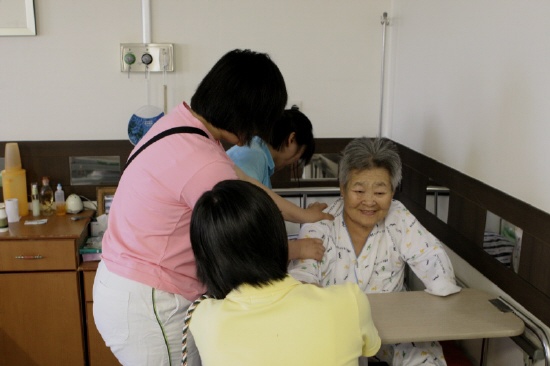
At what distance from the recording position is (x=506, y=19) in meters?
1.96

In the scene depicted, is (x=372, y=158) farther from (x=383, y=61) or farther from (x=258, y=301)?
(x=383, y=61)

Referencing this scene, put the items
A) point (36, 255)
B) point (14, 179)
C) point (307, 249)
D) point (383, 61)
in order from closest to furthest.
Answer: point (307, 249) < point (36, 255) < point (14, 179) < point (383, 61)

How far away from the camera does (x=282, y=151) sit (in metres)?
2.27

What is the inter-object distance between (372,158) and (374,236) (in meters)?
0.31

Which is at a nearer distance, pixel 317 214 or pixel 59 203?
pixel 317 214

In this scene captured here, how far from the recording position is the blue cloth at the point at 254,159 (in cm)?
206

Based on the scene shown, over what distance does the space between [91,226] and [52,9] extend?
1.17 metres

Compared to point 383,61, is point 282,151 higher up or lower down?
lower down

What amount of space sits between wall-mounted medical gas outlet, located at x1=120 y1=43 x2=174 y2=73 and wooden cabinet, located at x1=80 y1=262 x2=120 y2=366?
3.51 ft

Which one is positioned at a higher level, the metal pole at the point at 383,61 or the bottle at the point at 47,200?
the metal pole at the point at 383,61

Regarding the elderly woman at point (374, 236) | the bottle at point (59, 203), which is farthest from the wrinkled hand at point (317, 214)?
the bottle at point (59, 203)

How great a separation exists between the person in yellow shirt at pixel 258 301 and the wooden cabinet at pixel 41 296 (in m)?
1.62

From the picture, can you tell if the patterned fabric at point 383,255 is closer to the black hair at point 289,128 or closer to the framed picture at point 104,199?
Result: the black hair at point 289,128

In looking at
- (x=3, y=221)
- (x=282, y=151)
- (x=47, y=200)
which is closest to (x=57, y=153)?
(x=47, y=200)
